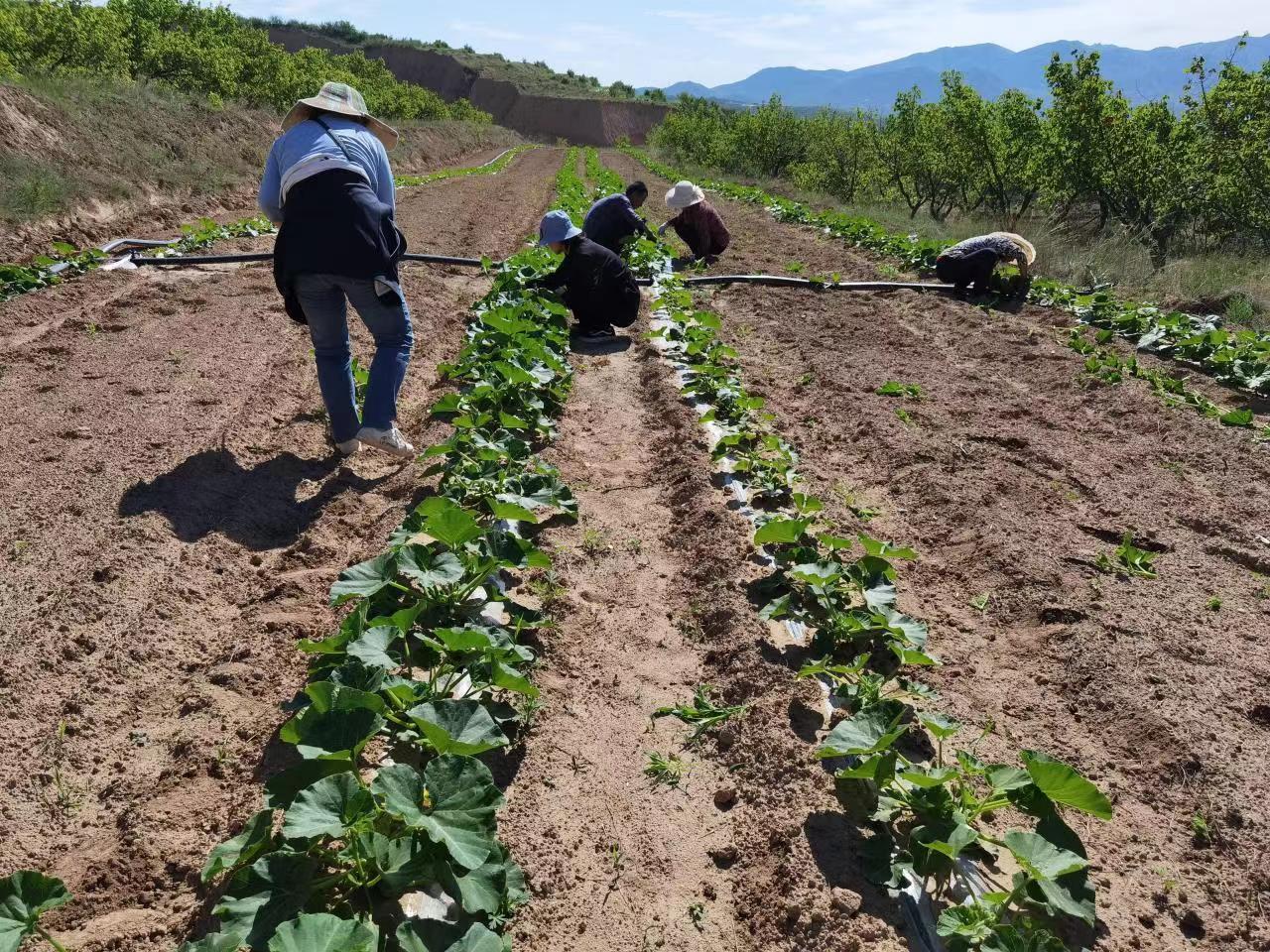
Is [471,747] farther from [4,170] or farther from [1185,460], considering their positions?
[4,170]

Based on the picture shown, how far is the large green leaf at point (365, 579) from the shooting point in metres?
2.78

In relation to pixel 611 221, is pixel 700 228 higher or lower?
lower

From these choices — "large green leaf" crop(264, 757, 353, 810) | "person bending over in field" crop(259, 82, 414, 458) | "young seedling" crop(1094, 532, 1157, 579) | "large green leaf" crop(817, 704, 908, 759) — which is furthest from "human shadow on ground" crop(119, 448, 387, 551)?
"young seedling" crop(1094, 532, 1157, 579)

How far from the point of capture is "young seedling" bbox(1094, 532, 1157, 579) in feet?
12.5

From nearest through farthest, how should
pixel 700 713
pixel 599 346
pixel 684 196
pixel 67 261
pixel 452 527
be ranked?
pixel 700 713, pixel 452 527, pixel 599 346, pixel 67 261, pixel 684 196

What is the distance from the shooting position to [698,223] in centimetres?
1077

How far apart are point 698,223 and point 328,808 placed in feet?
32.6

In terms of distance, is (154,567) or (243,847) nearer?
(243,847)

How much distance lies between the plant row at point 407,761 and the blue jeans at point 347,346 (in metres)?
0.83

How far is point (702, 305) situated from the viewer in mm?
8656

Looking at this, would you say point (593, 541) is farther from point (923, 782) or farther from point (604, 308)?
point (604, 308)

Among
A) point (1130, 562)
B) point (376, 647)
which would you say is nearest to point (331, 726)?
point (376, 647)

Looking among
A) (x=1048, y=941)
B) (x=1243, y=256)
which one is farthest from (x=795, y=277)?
(x=1048, y=941)

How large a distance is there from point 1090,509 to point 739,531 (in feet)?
6.80
